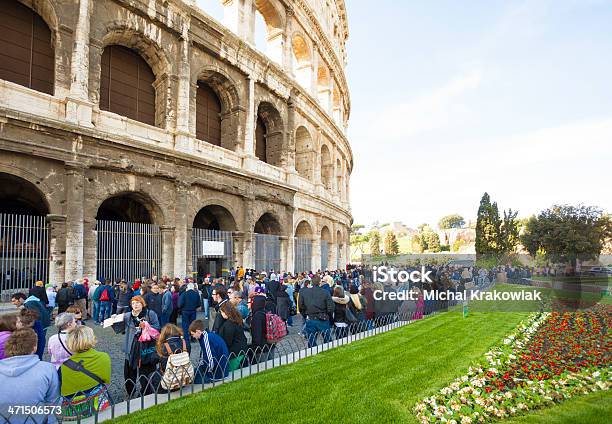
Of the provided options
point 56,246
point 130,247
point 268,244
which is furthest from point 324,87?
point 56,246

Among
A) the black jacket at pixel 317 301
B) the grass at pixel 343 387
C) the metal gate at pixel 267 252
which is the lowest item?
the grass at pixel 343 387

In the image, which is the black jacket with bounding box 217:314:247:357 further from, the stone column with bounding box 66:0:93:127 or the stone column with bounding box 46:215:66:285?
the stone column with bounding box 66:0:93:127

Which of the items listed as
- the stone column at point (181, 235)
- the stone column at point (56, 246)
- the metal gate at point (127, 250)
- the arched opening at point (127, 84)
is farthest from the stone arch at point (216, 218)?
the stone column at point (56, 246)

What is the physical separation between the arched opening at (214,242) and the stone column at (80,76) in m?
6.19

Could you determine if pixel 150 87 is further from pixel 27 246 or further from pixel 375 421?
pixel 375 421

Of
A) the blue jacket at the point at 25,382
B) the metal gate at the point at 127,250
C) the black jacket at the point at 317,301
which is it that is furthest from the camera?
the metal gate at the point at 127,250

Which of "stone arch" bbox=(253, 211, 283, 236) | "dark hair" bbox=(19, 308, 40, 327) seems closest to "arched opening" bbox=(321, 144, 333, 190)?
"stone arch" bbox=(253, 211, 283, 236)

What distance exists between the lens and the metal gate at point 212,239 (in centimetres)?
1650

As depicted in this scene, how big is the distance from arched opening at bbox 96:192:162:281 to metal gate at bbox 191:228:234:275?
5.19ft

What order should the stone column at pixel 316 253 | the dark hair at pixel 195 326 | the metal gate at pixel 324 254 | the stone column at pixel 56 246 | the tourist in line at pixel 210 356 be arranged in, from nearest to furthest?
the dark hair at pixel 195 326 < the tourist in line at pixel 210 356 < the stone column at pixel 56 246 < the stone column at pixel 316 253 < the metal gate at pixel 324 254

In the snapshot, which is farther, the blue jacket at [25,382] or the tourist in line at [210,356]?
the tourist in line at [210,356]

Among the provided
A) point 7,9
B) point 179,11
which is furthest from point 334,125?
point 7,9

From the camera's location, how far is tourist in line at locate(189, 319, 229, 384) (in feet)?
18.2

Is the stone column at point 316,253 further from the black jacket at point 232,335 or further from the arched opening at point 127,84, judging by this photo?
the black jacket at point 232,335
